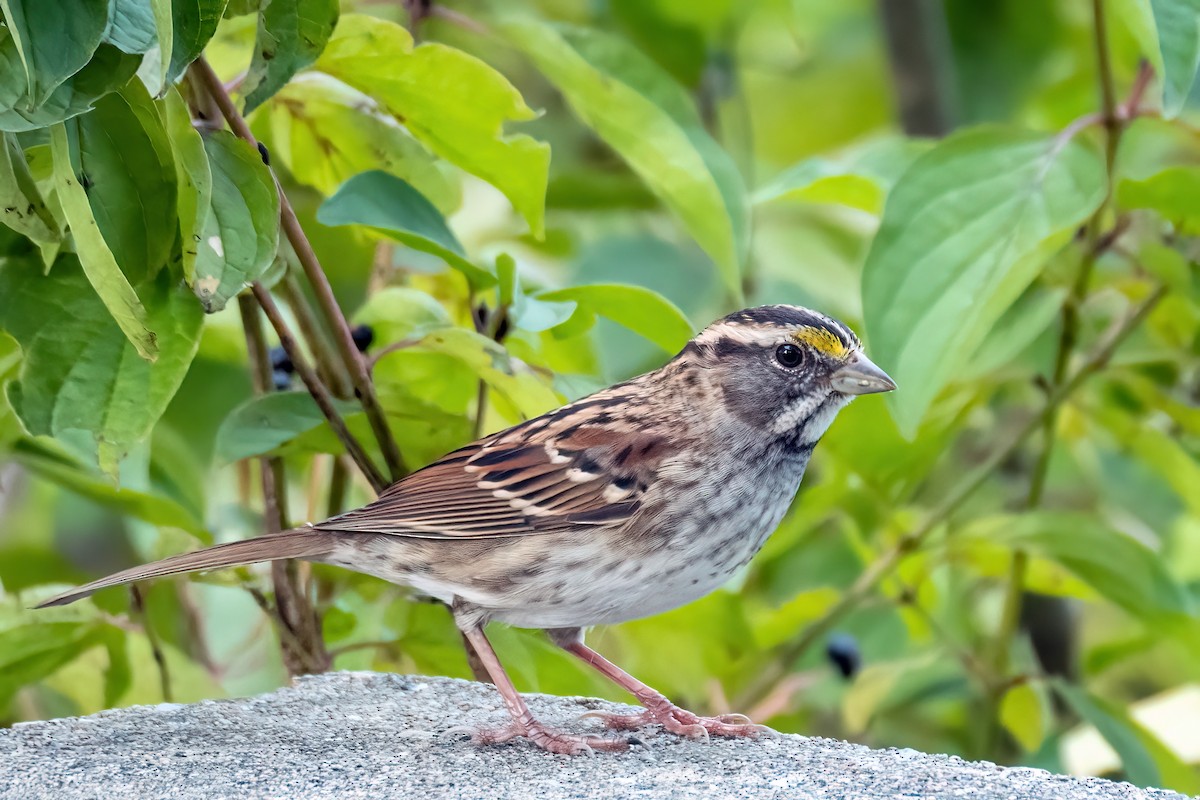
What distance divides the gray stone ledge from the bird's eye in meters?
0.78

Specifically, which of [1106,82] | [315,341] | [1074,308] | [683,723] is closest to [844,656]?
[1074,308]

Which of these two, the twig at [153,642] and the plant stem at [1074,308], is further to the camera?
the plant stem at [1074,308]

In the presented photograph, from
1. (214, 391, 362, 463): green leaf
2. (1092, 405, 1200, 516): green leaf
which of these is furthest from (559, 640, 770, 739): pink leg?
(1092, 405, 1200, 516): green leaf

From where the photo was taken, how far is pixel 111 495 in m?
3.24

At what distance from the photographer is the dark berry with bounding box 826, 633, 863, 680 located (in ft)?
15.4

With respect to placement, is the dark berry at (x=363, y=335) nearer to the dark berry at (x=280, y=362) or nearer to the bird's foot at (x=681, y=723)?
the dark berry at (x=280, y=362)

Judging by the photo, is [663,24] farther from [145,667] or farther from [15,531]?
[15,531]

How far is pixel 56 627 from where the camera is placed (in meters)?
3.11

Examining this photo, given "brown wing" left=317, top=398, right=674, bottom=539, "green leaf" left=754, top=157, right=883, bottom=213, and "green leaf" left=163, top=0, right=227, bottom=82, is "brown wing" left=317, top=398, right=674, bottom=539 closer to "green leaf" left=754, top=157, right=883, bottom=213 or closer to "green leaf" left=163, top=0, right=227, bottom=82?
"green leaf" left=754, top=157, right=883, bottom=213

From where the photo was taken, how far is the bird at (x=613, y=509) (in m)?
2.95

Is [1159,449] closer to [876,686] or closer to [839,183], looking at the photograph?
[876,686]

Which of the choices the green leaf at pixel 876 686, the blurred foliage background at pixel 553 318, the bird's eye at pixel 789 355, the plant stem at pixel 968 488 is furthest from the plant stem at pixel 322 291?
the green leaf at pixel 876 686

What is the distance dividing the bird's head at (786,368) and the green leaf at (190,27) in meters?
1.29

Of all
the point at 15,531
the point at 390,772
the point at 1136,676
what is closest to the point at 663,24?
the point at 390,772
